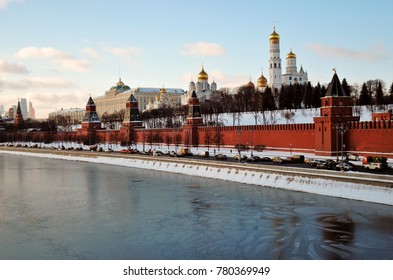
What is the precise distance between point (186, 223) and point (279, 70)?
56.4 metres

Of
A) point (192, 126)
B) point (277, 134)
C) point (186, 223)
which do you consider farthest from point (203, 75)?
point (186, 223)

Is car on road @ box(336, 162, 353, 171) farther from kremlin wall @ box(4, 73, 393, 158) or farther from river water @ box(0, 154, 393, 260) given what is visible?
river water @ box(0, 154, 393, 260)

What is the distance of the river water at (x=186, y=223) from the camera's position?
11844mm

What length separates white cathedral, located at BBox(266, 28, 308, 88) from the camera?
219 ft

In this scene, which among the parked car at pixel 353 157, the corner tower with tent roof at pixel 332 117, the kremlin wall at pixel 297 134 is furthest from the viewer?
the corner tower with tent roof at pixel 332 117

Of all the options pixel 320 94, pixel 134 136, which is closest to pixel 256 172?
pixel 134 136

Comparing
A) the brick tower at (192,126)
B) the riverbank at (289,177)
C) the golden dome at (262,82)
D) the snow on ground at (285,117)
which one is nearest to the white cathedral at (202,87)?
the golden dome at (262,82)

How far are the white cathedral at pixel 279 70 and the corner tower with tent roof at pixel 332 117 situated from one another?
39.2 m

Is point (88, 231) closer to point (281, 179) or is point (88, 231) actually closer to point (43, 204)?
point (43, 204)

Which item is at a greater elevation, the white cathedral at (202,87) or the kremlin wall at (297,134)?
the white cathedral at (202,87)

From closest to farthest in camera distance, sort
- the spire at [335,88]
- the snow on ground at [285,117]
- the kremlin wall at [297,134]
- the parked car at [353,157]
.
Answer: the parked car at [353,157] < the kremlin wall at [297,134] < the spire at [335,88] < the snow on ground at [285,117]

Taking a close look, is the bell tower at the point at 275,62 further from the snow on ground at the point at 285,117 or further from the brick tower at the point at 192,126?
the brick tower at the point at 192,126

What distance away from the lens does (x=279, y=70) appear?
68438 mm

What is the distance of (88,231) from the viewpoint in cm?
1402
